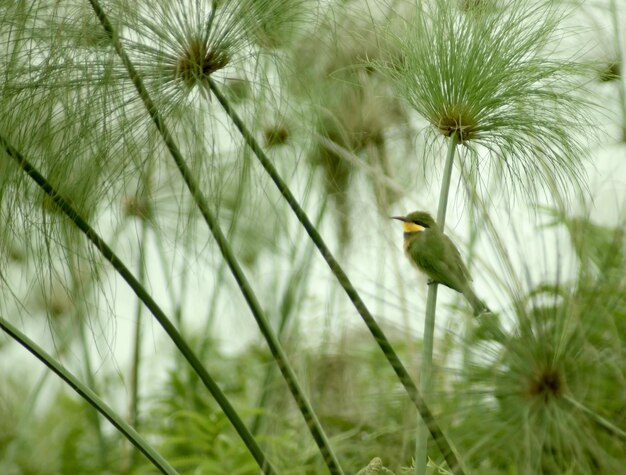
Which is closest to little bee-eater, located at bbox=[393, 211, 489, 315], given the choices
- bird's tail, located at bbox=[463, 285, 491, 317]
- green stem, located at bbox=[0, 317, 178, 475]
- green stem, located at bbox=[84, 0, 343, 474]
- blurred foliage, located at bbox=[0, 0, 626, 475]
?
bird's tail, located at bbox=[463, 285, 491, 317]

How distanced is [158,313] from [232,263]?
0.45 feet

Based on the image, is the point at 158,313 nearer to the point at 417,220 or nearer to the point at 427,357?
the point at 427,357

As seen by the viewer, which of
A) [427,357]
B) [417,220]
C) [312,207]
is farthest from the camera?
[312,207]

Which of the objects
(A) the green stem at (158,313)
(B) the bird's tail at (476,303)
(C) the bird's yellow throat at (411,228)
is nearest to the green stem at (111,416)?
(A) the green stem at (158,313)

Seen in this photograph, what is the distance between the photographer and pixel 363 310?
68.3 inches

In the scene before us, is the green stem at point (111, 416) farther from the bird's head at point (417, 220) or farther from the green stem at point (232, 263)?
the bird's head at point (417, 220)

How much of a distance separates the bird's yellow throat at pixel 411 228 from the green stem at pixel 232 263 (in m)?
0.54

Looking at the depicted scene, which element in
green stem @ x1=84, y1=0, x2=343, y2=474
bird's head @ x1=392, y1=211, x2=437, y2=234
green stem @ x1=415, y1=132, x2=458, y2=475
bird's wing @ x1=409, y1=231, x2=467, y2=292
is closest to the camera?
green stem @ x1=415, y1=132, x2=458, y2=475

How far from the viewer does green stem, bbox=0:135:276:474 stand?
1.76 m

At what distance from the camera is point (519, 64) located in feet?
6.24

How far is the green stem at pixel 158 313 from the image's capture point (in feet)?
5.78

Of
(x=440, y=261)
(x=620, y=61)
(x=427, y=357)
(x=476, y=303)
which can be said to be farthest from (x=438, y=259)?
(x=620, y=61)

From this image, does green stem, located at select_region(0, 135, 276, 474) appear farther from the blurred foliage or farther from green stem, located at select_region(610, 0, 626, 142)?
green stem, located at select_region(610, 0, 626, 142)

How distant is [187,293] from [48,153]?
156 centimetres
